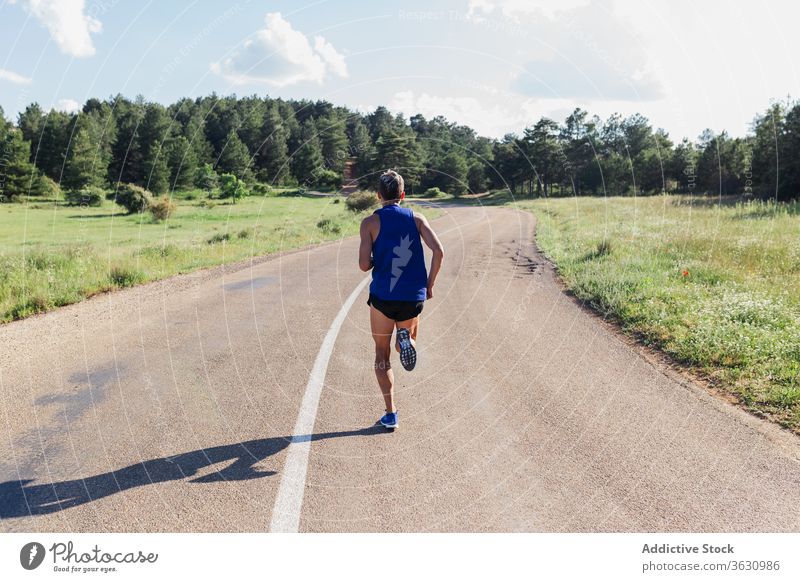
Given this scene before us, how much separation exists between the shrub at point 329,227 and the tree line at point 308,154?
6.54m

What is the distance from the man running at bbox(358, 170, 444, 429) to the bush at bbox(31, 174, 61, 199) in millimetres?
72903

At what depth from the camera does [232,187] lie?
207 feet

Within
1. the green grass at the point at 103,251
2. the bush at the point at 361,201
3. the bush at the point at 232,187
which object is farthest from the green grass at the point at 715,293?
the bush at the point at 232,187

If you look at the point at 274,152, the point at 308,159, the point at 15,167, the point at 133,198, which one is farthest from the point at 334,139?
the point at 15,167

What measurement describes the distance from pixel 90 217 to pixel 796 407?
2094 inches

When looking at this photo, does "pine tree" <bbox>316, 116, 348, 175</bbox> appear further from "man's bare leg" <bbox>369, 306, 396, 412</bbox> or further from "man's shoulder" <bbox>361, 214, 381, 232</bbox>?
"man's bare leg" <bbox>369, 306, 396, 412</bbox>

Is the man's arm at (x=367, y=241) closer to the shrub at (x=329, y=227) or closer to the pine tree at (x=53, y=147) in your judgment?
the shrub at (x=329, y=227)

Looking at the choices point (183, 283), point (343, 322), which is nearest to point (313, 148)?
point (183, 283)

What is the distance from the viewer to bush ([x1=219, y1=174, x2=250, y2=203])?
62.4 meters

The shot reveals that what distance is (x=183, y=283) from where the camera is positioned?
13.2 meters

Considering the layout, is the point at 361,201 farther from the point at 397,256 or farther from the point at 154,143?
the point at 154,143

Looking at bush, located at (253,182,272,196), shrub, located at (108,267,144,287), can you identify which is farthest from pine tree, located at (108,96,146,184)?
shrub, located at (108,267,144,287)

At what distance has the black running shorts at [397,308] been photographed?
4.86m
